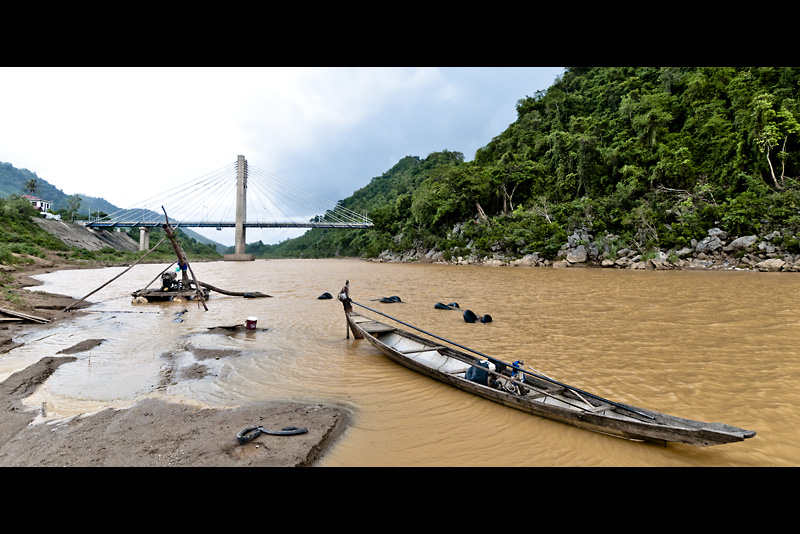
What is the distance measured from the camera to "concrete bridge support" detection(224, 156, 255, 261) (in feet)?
176

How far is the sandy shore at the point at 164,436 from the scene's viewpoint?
10.8 ft

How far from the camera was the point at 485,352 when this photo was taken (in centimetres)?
713

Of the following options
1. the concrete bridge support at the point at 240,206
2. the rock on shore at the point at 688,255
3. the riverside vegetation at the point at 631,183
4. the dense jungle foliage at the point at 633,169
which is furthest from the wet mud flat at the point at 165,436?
the concrete bridge support at the point at 240,206

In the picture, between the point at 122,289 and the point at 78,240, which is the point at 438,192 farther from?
the point at 78,240

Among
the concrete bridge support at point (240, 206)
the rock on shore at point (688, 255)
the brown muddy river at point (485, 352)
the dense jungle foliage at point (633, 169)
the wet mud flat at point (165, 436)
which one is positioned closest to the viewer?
the wet mud flat at point (165, 436)

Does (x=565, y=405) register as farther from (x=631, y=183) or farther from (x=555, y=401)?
(x=631, y=183)

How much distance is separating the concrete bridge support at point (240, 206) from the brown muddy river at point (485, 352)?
45011 mm

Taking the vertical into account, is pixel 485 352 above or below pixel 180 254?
below

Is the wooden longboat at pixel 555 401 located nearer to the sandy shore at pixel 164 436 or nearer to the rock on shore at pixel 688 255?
the sandy shore at pixel 164 436

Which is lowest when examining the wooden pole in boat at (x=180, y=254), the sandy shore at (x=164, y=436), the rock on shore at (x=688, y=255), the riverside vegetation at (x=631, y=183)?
A: the sandy shore at (x=164, y=436)

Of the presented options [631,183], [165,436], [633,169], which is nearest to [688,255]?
[631,183]

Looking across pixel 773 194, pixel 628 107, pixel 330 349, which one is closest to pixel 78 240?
pixel 330 349

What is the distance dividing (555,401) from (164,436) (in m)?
4.45

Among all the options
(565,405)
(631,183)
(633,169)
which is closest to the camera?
(565,405)
